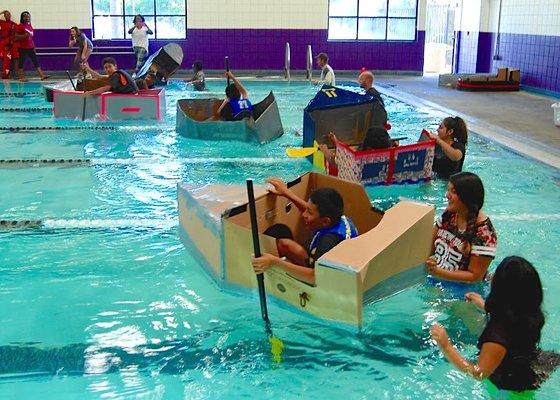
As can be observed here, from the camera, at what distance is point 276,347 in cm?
401

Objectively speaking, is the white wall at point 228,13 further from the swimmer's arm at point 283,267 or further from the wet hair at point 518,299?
the wet hair at point 518,299

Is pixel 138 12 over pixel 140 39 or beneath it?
over

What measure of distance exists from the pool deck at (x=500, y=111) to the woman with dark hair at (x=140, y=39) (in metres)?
6.03

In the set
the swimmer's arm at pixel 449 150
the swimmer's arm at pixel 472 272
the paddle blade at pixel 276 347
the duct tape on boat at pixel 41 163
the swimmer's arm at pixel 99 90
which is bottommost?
the paddle blade at pixel 276 347

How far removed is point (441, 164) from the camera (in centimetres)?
753

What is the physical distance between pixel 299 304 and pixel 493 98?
1202 cm

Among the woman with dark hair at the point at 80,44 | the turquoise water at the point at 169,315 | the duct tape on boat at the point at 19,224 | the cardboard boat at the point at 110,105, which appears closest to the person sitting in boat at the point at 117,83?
the cardboard boat at the point at 110,105

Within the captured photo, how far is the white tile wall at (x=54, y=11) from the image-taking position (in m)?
19.3

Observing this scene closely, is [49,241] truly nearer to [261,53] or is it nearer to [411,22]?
[261,53]

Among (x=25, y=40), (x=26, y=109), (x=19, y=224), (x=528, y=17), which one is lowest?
(x=19, y=224)

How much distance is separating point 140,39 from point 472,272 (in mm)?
15190

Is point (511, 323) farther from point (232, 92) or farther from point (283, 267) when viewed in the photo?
point (232, 92)

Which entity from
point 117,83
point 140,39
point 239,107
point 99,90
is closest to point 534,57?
point 239,107

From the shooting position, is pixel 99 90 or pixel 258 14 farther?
pixel 258 14
